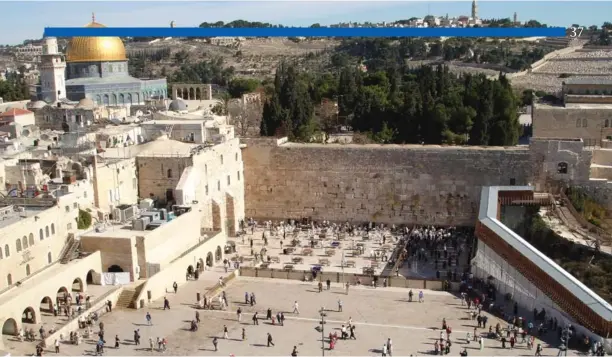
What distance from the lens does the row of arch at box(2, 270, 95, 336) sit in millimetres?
18688

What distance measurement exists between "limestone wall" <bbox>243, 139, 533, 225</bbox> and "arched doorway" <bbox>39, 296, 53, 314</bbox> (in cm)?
1365

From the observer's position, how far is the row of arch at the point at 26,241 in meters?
20.1

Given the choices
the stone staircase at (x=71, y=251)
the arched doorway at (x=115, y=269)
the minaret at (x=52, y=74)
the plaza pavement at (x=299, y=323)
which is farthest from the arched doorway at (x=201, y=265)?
the minaret at (x=52, y=74)

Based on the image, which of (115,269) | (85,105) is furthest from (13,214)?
(85,105)

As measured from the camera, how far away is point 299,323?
20422mm

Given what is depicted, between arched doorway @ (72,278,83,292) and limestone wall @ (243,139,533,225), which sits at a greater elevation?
limestone wall @ (243,139,533,225)

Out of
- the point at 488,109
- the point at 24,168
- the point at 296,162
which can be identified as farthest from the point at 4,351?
the point at 488,109

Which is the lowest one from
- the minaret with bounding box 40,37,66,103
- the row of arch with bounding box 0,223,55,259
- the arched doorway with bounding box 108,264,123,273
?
the arched doorway with bounding box 108,264,123,273

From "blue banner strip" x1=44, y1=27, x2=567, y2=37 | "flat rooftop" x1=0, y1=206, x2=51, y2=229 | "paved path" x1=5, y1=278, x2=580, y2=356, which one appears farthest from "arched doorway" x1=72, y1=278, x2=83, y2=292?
"blue banner strip" x1=44, y1=27, x2=567, y2=37

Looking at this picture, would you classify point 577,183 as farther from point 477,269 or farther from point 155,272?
point 155,272

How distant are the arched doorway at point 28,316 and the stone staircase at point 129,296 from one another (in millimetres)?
2667

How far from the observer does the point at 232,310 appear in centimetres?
2153

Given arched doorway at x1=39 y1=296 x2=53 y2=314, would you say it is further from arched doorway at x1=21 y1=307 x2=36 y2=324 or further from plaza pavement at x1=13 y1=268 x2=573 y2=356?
plaza pavement at x1=13 y1=268 x2=573 y2=356

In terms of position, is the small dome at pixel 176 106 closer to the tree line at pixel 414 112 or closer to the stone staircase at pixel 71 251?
the tree line at pixel 414 112
